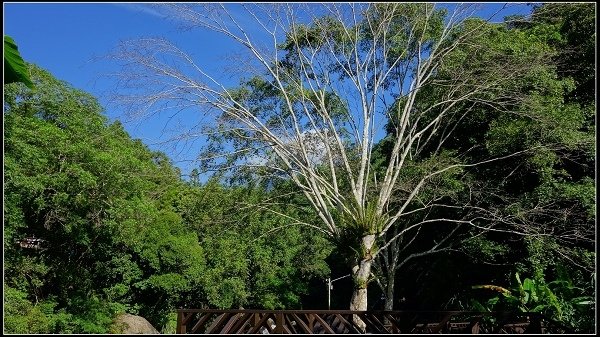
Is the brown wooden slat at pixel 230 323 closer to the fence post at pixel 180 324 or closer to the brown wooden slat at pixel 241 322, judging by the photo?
the brown wooden slat at pixel 241 322

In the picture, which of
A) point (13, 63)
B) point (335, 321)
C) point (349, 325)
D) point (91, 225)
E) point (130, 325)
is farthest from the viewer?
point (130, 325)

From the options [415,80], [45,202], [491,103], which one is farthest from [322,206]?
[45,202]

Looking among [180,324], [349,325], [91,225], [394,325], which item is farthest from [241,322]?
[91,225]

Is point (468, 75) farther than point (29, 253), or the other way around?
point (29, 253)

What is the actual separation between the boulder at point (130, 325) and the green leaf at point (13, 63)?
15565 mm

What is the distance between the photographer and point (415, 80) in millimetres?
10945

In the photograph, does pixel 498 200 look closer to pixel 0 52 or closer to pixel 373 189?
pixel 373 189

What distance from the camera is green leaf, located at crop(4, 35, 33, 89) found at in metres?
2.54

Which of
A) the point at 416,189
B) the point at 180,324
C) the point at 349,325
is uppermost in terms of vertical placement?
the point at 416,189

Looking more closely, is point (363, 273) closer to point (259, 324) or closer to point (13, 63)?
point (259, 324)

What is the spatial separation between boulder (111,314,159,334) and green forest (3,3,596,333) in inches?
13.0

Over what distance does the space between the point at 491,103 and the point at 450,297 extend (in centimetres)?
622

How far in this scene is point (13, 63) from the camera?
2.59m

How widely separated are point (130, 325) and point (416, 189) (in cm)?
1194
